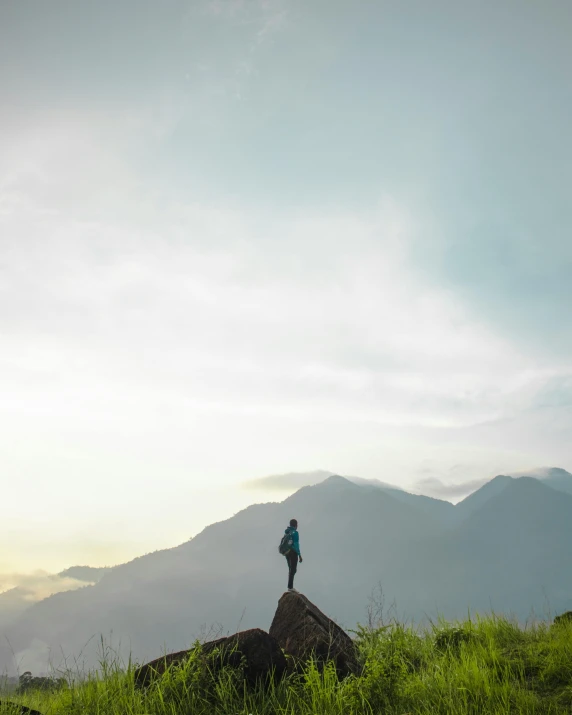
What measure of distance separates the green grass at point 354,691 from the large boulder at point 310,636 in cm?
76

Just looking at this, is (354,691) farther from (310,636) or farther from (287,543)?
(287,543)

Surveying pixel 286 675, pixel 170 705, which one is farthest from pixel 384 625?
pixel 170 705

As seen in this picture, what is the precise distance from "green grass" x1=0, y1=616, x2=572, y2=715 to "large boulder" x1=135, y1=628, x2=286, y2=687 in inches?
8.7

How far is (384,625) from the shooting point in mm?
11625

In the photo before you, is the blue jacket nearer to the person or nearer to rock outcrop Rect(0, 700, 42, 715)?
the person

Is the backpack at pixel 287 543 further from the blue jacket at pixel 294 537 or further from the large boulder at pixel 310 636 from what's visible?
the large boulder at pixel 310 636

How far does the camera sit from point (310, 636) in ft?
31.9

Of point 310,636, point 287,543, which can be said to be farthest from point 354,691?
point 287,543

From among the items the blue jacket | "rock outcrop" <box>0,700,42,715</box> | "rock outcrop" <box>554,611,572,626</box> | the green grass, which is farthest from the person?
"rock outcrop" <box>0,700,42,715</box>

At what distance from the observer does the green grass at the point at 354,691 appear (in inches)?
268

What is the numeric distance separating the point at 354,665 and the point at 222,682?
3.06 meters

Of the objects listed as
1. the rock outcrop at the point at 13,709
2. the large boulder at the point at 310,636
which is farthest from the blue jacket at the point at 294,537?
the rock outcrop at the point at 13,709

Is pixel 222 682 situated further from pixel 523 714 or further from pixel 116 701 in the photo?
pixel 523 714

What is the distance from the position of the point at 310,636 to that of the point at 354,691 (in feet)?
8.97
